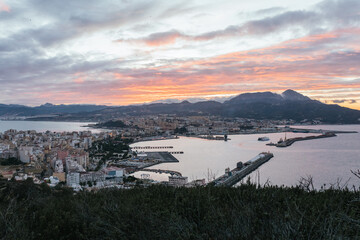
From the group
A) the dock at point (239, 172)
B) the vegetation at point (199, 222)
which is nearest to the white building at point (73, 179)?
the dock at point (239, 172)

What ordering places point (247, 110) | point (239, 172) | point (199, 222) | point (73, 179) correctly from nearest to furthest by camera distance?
point (199, 222), point (73, 179), point (239, 172), point (247, 110)

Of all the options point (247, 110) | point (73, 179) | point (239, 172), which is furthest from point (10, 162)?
point (247, 110)

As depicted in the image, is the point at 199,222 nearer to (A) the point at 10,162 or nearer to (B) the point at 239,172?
(B) the point at 239,172

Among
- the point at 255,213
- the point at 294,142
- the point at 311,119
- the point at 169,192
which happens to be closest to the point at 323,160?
the point at 294,142

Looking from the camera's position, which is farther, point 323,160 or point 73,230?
point 323,160

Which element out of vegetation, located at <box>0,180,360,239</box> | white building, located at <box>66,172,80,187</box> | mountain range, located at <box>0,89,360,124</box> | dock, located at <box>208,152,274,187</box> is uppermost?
mountain range, located at <box>0,89,360,124</box>

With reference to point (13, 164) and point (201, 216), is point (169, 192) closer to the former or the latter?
point (201, 216)

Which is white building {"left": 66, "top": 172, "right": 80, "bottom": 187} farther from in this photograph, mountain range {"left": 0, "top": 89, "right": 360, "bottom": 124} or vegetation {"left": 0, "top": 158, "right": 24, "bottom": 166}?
mountain range {"left": 0, "top": 89, "right": 360, "bottom": 124}

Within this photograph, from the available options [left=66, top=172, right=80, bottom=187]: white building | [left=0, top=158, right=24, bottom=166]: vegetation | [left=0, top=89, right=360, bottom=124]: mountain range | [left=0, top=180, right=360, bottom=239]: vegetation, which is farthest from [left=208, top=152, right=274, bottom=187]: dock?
[left=0, top=89, right=360, bottom=124]: mountain range

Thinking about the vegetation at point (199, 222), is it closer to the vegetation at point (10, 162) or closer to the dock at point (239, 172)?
the dock at point (239, 172)
